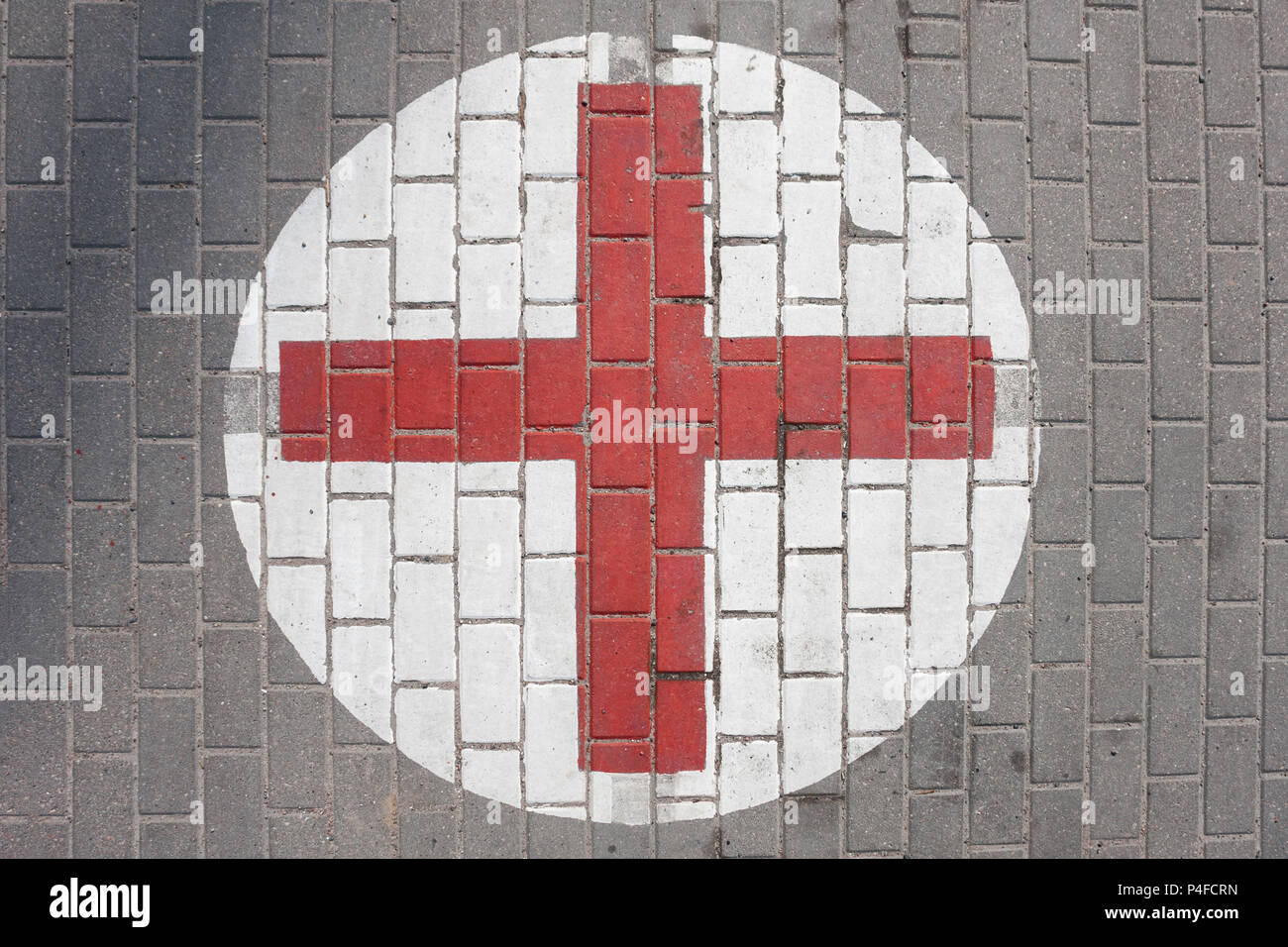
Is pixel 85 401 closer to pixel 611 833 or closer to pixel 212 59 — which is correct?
pixel 212 59

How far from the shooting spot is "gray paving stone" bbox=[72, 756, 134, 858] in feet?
10.1

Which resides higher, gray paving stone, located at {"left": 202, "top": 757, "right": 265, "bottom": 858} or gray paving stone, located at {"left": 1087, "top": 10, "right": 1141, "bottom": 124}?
gray paving stone, located at {"left": 1087, "top": 10, "right": 1141, "bottom": 124}

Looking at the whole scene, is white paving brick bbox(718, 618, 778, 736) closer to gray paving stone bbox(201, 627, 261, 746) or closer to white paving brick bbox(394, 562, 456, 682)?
white paving brick bbox(394, 562, 456, 682)

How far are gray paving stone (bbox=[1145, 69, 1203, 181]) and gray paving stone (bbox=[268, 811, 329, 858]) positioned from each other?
4255 millimetres

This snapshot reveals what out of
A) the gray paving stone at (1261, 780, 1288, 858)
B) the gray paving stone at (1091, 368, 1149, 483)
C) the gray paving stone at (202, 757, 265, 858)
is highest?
the gray paving stone at (1091, 368, 1149, 483)

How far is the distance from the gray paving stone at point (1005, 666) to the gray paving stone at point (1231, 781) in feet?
2.65

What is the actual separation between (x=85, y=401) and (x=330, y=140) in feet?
4.66

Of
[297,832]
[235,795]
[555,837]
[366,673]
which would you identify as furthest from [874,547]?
[235,795]

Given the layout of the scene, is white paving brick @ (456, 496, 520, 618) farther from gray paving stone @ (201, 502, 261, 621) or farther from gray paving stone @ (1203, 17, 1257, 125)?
gray paving stone @ (1203, 17, 1257, 125)

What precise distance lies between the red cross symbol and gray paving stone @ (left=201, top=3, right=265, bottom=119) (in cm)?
99

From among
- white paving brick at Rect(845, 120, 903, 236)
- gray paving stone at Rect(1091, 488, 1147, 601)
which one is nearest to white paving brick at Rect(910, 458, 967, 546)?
gray paving stone at Rect(1091, 488, 1147, 601)

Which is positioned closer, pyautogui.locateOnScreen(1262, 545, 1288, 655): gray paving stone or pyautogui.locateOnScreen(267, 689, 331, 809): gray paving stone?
pyautogui.locateOnScreen(267, 689, 331, 809): gray paving stone

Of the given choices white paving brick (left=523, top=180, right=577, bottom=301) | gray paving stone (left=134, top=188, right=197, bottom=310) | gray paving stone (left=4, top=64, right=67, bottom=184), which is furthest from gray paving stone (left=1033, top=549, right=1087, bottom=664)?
gray paving stone (left=4, top=64, right=67, bottom=184)

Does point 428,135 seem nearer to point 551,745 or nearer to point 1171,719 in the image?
point 551,745
